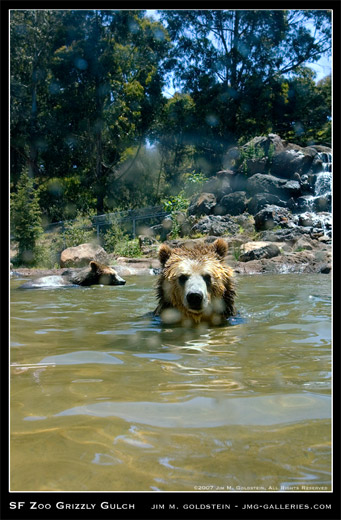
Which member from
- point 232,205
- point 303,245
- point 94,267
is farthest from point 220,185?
point 94,267

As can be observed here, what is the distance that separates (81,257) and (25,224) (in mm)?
3229

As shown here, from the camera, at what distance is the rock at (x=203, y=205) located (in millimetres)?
24812

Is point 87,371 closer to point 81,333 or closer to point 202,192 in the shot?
point 81,333

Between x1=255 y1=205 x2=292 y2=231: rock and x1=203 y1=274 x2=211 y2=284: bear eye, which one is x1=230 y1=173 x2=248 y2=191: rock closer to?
x1=255 y1=205 x2=292 y2=231: rock

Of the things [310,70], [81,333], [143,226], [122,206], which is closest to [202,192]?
[143,226]

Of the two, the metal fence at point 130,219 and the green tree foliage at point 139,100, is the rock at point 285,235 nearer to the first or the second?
the metal fence at point 130,219

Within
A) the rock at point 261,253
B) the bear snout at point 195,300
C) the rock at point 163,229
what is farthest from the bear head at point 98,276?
the rock at point 163,229

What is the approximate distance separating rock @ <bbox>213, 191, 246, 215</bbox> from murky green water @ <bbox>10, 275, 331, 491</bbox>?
20403 millimetres

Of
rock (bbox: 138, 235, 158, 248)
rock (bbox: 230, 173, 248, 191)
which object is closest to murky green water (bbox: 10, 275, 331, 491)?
rock (bbox: 138, 235, 158, 248)

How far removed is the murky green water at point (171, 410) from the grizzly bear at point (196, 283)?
553 millimetres

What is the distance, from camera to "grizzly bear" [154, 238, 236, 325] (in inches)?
201

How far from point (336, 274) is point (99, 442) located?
142cm

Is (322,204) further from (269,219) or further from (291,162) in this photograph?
(291,162)

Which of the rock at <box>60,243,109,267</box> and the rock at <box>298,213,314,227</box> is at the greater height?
the rock at <box>298,213,314,227</box>
